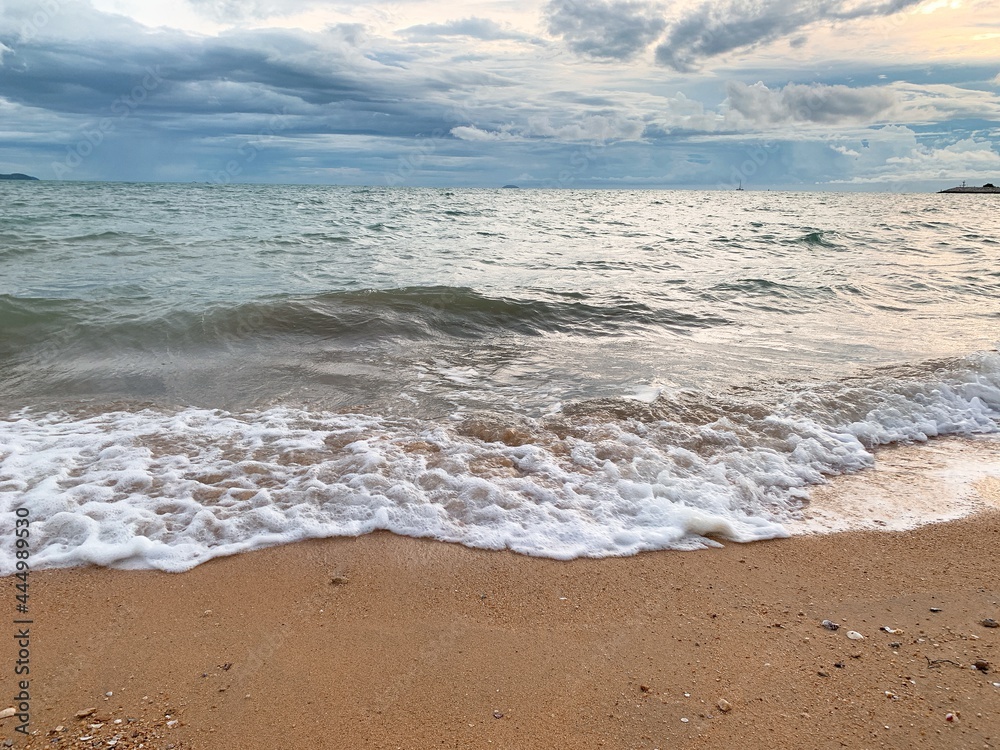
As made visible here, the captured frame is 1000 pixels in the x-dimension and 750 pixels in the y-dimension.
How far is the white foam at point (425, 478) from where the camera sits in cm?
347

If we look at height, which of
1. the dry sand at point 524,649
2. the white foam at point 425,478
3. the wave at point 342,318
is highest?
the wave at point 342,318

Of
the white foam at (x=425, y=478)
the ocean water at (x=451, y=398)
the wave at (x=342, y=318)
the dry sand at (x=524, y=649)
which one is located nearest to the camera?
the dry sand at (x=524, y=649)

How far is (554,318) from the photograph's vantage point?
370 inches

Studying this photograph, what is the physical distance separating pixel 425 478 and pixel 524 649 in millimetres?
1680

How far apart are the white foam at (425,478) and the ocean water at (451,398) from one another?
20 mm

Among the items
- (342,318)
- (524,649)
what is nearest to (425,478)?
(524,649)

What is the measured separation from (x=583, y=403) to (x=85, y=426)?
13.6 feet

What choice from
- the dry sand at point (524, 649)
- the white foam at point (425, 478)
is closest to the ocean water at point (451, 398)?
the white foam at point (425, 478)

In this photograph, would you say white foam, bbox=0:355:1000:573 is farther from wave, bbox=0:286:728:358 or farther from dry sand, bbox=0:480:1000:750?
wave, bbox=0:286:728:358

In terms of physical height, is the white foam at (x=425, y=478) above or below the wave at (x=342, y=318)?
below

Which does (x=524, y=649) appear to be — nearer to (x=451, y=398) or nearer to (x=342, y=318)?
(x=451, y=398)

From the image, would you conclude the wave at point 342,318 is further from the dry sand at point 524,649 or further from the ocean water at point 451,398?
the dry sand at point 524,649

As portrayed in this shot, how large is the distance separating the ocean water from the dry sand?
0.91 feet

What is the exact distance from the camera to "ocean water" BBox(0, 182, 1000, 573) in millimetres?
3660
